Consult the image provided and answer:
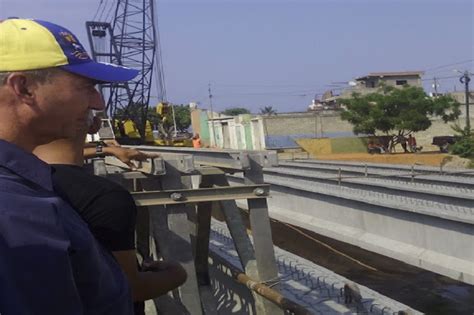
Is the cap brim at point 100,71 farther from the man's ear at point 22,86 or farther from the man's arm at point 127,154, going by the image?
the man's arm at point 127,154

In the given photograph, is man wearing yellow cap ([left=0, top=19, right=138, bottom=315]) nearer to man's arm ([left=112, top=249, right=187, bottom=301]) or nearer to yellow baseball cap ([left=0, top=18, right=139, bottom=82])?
yellow baseball cap ([left=0, top=18, right=139, bottom=82])

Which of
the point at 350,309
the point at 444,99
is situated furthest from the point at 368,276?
the point at 444,99

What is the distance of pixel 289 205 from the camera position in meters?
10.5

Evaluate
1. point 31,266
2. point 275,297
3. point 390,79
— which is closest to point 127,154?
point 275,297

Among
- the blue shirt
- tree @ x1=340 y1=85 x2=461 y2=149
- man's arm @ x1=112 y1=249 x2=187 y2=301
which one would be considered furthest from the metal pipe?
tree @ x1=340 y1=85 x2=461 y2=149

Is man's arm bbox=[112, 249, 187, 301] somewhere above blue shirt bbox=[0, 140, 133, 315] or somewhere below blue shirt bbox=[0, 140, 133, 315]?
below

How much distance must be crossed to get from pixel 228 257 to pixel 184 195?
2049mm

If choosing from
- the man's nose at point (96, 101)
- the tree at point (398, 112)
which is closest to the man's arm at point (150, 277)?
the man's nose at point (96, 101)

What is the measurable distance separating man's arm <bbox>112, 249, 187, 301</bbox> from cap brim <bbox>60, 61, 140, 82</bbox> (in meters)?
0.59

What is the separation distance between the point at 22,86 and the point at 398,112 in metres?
36.6

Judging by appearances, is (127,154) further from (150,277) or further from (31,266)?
(31,266)

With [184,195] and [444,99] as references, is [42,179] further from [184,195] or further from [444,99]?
[444,99]

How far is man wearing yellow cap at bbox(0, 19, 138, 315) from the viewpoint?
0.98 meters

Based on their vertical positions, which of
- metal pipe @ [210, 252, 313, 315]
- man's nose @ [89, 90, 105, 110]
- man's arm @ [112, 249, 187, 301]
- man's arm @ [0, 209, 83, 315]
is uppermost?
man's nose @ [89, 90, 105, 110]
